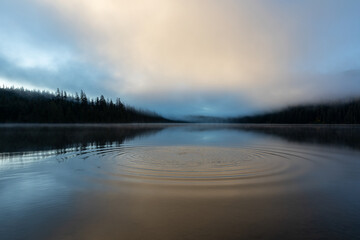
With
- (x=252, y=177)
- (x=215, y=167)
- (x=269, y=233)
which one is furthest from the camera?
(x=215, y=167)

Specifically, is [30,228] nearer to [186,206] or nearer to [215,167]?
[186,206]

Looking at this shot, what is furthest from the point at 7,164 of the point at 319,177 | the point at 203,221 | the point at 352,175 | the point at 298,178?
the point at 352,175

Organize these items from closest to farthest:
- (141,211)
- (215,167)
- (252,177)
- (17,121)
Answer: (141,211)
(252,177)
(215,167)
(17,121)

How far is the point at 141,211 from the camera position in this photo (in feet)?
25.9

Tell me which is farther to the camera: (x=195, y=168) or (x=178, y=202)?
(x=195, y=168)

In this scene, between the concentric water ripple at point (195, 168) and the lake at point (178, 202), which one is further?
the concentric water ripple at point (195, 168)

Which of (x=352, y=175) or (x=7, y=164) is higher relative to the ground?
(x=7, y=164)

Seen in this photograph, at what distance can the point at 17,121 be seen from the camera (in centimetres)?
17525

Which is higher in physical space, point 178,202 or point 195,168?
point 195,168

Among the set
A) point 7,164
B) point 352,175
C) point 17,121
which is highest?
point 17,121

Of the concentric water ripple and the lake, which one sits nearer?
the lake

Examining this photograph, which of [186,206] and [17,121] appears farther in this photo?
[17,121]

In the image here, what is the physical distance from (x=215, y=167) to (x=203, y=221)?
7863mm

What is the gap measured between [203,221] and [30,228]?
18.1ft
